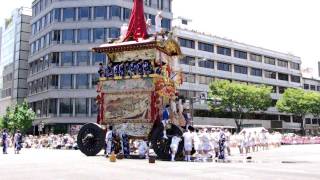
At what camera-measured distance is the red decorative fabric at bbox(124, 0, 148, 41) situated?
2586 cm

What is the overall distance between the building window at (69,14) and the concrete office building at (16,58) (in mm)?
19598

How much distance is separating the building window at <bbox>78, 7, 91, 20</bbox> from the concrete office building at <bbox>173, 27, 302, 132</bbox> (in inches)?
562

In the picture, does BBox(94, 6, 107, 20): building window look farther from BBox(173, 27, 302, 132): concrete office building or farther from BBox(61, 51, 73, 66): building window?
BBox(173, 27, 302, 132): concrete office building

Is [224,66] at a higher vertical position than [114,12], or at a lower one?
lower

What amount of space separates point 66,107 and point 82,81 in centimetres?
483

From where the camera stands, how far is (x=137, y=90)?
24.8 metres

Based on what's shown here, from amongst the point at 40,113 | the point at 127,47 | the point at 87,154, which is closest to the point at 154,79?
the point at 127,47

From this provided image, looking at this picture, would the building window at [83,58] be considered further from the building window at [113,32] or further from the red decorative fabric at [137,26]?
the red decorative fabric at [137,26]

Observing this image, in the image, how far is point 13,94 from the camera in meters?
88.1

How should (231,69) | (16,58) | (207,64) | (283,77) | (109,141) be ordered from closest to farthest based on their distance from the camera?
(109,141), (207,64), (231,69), (16,58), (283,77)

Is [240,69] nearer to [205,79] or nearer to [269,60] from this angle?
[205,79]

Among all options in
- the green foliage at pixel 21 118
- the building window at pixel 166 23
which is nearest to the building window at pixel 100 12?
the building window at pixel 166 23

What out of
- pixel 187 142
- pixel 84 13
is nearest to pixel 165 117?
pixel 187 142

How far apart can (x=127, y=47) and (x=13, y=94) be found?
225 ft
